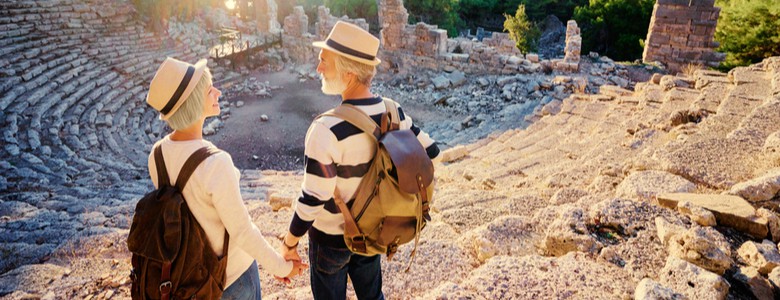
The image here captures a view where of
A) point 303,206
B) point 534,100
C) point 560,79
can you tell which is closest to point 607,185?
point 303,206

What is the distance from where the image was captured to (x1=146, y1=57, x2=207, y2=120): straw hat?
1.96 metres

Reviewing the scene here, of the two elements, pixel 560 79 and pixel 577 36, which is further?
pixel 577 36

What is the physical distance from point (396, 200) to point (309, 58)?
1574 centimetres

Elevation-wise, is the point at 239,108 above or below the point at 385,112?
below

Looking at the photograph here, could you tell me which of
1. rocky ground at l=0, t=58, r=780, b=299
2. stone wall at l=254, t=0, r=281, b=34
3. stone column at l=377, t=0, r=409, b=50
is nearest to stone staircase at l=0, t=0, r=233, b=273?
rocky ground at l=0, t=58, r=780, b=299

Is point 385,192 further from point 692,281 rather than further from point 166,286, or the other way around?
point 692,281

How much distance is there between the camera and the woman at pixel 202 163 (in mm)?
1943

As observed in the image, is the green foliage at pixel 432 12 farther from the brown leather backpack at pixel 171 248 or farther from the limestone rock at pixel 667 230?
the brown leather backpack at pixel 171 248

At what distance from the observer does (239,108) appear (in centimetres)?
1324

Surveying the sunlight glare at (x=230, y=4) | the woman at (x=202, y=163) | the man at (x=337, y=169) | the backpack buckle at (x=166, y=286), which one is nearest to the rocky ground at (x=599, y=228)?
the man at (x=337, y=169)

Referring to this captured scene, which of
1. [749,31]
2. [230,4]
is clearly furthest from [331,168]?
[230,4]

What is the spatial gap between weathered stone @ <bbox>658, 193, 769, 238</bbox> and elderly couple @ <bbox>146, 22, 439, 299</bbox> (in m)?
2.32

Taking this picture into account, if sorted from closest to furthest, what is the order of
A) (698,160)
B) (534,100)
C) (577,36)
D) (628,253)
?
(628,253) → (698,160) → (534,100) → (577,36)

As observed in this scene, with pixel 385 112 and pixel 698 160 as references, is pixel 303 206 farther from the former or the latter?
pixel 698 160
